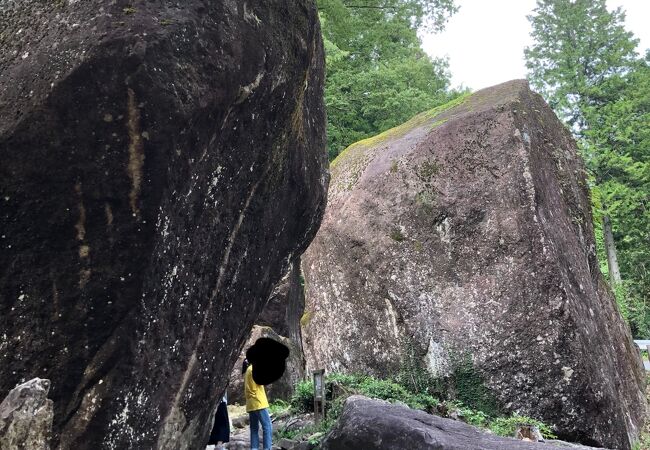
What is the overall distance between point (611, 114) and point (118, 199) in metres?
23.2

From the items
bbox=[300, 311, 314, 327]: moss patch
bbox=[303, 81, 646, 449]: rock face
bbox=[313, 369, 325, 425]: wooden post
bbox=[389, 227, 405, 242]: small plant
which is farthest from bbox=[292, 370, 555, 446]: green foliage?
bbox=[389, 227, 405, 242]: small plant

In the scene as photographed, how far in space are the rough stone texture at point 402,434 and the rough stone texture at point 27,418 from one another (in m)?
3.81

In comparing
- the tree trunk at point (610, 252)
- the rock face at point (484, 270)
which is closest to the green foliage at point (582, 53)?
the tree trunk at point (610, 252)

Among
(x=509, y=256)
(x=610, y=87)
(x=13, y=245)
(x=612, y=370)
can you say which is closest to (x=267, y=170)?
(x=13, y=245)

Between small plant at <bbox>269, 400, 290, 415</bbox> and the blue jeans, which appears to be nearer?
the blue jeans

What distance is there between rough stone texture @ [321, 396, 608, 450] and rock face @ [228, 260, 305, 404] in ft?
18.5

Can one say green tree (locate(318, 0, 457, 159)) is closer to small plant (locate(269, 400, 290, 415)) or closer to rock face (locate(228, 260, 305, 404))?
rock face (locate(228, 260, 305, 404))

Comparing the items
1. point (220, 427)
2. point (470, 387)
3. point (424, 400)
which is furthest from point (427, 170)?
point (220, 427)

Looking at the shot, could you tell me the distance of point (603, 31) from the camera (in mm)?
23734

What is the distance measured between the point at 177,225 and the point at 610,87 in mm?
23556

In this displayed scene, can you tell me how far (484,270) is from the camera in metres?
9.76

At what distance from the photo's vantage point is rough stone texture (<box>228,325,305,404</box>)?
39.5 feet

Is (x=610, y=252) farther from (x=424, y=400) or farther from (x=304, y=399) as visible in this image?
(x=304, y=399)

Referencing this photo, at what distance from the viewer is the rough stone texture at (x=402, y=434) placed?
214 inches
